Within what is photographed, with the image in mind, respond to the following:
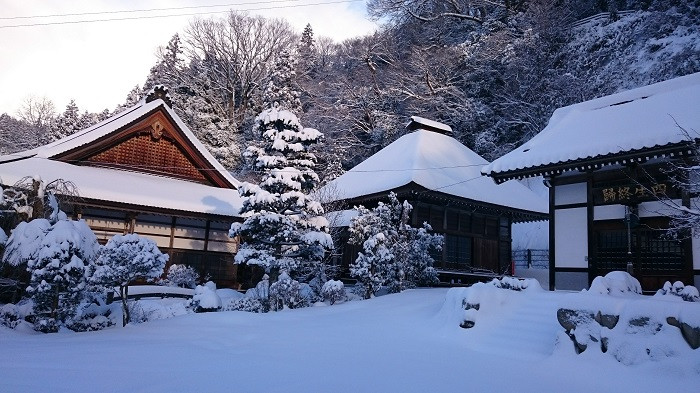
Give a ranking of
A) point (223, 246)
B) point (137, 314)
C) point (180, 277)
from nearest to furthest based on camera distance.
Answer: point (137, 314)
point (180, 277)
point (223, 246)

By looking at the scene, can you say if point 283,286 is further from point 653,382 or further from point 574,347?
point 653,382

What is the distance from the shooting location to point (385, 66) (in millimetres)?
35625

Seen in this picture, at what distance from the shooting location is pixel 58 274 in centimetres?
948

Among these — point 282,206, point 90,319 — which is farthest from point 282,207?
point 90,319

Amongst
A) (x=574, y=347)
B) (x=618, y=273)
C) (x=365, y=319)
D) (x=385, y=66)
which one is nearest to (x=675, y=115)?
(x=618, y=273)

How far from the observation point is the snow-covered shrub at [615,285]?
8859mm

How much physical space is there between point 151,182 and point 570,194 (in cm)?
1512

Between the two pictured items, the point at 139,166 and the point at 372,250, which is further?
the point at 139,166

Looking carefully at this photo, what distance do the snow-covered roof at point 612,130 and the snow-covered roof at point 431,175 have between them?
4.55 metres

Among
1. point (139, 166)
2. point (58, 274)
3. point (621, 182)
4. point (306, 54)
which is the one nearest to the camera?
point (58, 274)

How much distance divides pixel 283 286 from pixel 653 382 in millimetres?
8755

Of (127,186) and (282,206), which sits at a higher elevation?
(127,186)

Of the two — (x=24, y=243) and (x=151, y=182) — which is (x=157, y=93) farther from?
(x=24, y=243)

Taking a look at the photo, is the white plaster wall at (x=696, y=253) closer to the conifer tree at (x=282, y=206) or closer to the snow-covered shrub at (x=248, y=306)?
the conifer tree at (x=282, y=206)
